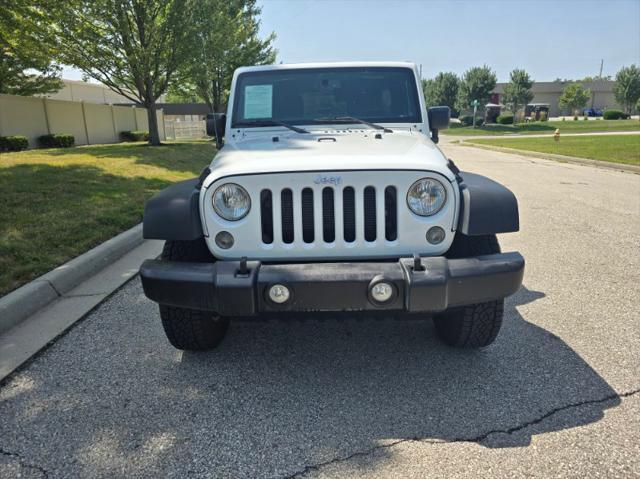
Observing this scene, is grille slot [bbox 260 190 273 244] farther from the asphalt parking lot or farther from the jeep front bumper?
the asphalt parking lot

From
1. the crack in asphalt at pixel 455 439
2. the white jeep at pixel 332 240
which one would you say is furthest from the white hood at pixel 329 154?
the crack in asphalt at pixel 455 439

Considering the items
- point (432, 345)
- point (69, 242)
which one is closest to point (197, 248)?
point (432, 345)

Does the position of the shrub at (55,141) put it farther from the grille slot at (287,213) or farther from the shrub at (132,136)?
the grille slot at (287,213)

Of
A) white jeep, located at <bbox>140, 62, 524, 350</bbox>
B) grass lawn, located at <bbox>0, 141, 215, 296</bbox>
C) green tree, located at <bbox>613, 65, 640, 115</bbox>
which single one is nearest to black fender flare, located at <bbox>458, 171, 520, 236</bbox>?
white jeep, located at <bbox>140, 62, 524, 350</bbox>

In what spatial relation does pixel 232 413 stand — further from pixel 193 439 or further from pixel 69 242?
pixel 69 242

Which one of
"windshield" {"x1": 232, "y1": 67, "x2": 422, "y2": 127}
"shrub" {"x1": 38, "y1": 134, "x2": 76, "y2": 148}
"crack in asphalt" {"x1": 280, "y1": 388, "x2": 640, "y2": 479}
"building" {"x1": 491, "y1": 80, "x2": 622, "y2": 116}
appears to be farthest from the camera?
"building" {"x1": 491, "y1": 80, "x2": 622, "y2": 116}

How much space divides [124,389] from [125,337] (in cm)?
74

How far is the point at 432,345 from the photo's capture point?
10.7 ft

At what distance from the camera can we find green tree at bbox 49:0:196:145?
17.0 m

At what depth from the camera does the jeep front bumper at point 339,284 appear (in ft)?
7.65

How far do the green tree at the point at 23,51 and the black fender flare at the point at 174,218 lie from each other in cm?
799

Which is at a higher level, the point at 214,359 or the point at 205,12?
the point at 205,12

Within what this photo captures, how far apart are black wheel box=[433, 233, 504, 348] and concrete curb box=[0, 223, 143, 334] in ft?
9.79

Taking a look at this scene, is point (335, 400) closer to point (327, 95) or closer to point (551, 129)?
point (327, 95)
